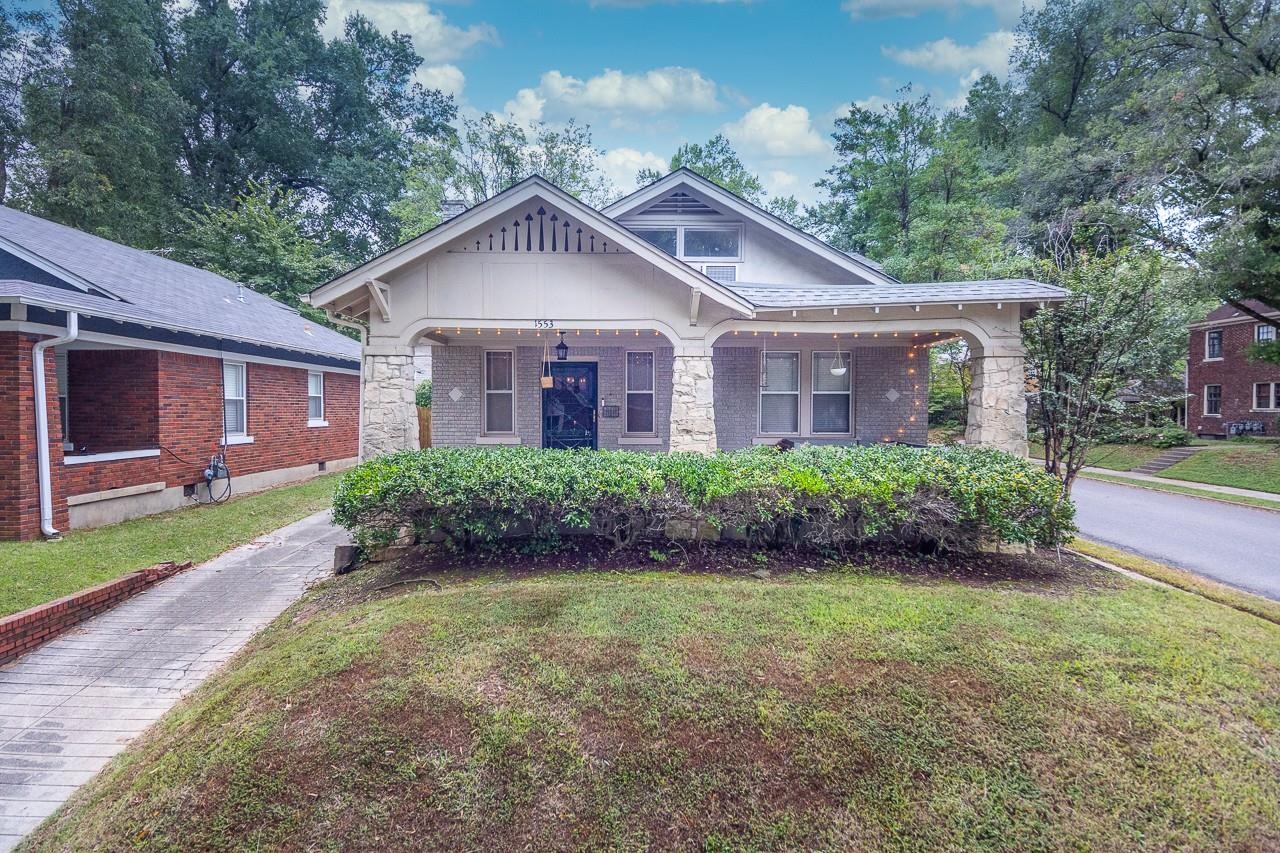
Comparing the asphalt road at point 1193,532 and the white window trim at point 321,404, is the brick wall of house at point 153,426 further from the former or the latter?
the asphalt road at point 1193,532

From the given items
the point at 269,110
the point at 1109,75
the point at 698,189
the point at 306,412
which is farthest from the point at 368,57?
the point at 1109,75

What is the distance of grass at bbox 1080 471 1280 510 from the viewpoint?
10.9 m

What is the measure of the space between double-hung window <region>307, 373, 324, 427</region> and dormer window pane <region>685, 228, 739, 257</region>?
9.66m

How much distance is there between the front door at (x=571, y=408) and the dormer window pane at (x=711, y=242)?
3.26 meters

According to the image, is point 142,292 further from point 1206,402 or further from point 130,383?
point 1206,402

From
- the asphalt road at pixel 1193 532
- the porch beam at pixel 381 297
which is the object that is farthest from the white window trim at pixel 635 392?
the asphalt road at pixel 1193 532

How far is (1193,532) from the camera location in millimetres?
8305

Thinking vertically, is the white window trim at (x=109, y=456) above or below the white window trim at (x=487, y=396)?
below

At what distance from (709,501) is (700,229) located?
708cm

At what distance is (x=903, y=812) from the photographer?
8.34ft

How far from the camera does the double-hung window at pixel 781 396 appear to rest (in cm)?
1007

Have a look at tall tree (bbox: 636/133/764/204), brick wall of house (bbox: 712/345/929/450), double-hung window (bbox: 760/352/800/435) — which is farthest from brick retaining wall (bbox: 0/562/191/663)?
tall tree (bbox: 636/133/764/204)

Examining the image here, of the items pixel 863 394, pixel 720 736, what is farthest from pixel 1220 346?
pixel 720 736

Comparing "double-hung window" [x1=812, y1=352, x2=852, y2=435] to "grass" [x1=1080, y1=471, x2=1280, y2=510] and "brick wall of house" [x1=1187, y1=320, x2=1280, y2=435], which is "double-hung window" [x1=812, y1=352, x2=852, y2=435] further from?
"brick wall of house" [x1=1187, y1=320, x2=1280, y2=435]
